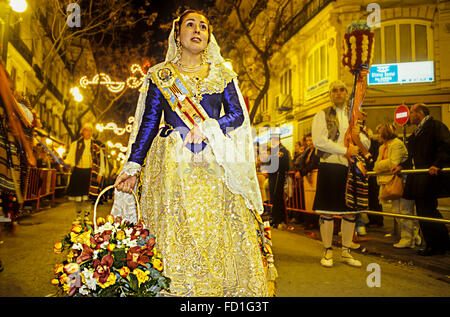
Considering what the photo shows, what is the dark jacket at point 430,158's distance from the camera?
5.30 metres

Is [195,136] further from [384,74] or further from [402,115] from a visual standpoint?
[384,74]

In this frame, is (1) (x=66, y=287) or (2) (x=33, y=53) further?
(2) (x=33, y=53)

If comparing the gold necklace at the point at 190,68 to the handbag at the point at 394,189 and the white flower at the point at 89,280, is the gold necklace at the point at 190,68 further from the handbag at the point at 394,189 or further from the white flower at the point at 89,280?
the handbag at the point at 394,189

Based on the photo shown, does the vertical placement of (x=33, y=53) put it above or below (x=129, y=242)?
above

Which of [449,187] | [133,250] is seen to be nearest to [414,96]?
[449,187]

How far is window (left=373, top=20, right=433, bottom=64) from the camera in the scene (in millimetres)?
17047

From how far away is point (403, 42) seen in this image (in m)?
17.2

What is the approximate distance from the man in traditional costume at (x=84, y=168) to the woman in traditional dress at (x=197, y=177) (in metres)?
5.33

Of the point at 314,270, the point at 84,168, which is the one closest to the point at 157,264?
the point at 314,270

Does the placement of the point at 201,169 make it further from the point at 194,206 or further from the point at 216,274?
the point at 216,274

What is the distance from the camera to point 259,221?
9.41ft

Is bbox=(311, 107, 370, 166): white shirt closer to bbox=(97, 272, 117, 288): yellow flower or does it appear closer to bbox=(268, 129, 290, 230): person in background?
bbox=(97, 272, 117, 288): yellow flower

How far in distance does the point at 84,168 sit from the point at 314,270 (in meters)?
5.68

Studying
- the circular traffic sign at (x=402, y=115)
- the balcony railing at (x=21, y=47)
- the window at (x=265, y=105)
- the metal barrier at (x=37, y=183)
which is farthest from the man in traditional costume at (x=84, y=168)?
the window at (x=265, y=105)
